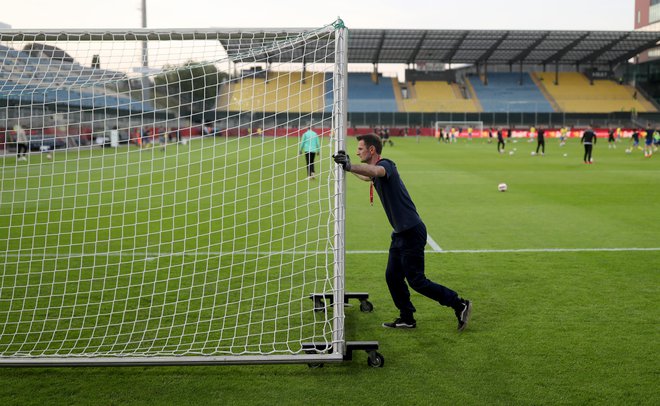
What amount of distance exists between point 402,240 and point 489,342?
3.93 ft

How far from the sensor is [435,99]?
76.4 meters

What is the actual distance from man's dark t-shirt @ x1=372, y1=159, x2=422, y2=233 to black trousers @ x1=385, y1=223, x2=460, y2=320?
0.29 ft

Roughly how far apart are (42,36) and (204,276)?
3.45m

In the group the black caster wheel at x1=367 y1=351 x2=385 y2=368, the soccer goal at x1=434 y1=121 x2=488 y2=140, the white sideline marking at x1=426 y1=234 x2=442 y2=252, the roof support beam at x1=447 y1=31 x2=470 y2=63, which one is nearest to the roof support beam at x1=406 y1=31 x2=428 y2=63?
the roof support beam at x1=447 y1=31 x2=470 y2=63

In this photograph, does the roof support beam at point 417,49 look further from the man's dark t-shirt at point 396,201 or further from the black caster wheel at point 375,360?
the black caster wheel at point 375,360

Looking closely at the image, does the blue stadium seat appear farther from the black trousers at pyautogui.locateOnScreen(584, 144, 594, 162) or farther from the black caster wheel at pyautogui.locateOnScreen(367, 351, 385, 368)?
the black caster wheel at pyautogui.locateOnScreen(367, 351, 385, 368)

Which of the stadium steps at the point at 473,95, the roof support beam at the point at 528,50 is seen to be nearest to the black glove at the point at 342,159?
the roof support beam at the point at 528,50

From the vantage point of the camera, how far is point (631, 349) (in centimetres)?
546

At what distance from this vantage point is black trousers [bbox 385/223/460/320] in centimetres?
597

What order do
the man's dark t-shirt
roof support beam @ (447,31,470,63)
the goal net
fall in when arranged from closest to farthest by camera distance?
the goal net < the man's dark t-shirt < roof support beam @ (447,31,470,63)

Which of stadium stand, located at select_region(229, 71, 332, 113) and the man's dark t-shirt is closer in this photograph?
the man's dark t-shirt

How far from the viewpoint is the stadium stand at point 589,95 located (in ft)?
241

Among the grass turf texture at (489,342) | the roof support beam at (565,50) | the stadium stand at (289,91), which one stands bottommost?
the grass turf texture at (489,342)

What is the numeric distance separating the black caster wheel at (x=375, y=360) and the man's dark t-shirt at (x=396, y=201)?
1.26 meters
